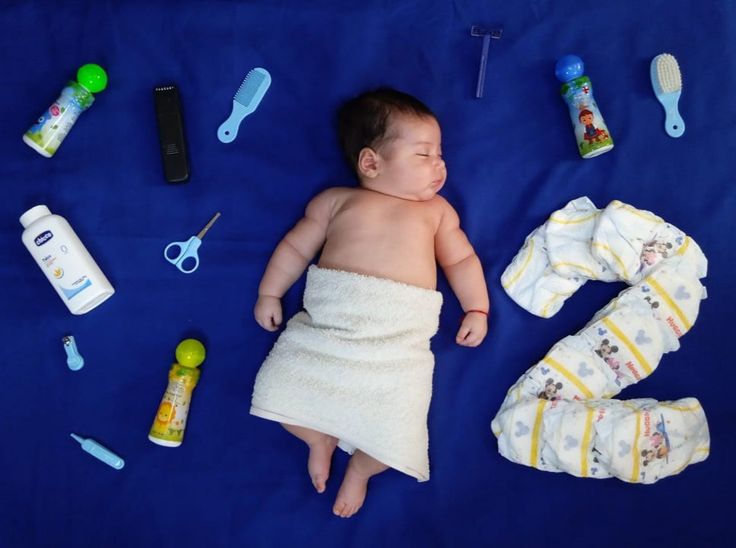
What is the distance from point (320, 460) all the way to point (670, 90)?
1.14 meters

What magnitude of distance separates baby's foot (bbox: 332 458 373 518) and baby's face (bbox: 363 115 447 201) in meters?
0.60

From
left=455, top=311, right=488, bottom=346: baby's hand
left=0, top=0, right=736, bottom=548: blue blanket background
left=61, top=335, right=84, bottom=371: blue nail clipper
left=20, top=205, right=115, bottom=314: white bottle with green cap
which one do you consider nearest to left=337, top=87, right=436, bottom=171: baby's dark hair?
left=0, top=0, right=736, bottom=548: blue blanket background

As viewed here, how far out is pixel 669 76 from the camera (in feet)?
5.12

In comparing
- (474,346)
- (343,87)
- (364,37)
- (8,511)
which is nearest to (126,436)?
(8,511)

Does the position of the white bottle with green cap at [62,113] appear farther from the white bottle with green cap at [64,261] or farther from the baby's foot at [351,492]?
the baby's foot at [351,492]

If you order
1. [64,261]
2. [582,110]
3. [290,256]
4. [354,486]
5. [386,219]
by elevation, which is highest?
[582,110]

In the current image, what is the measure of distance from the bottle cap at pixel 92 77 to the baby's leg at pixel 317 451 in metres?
0.92

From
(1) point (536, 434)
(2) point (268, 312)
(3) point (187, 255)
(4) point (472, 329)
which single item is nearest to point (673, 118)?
(4) point (472, 329)

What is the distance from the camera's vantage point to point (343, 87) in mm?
1641

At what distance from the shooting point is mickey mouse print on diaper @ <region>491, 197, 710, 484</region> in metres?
1.37

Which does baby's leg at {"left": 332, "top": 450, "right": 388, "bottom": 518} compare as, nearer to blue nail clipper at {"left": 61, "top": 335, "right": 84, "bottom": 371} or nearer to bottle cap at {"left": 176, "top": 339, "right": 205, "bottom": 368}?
bottle cap at {"left": 176, "top": 339, "right": 205, "bottom": 368}

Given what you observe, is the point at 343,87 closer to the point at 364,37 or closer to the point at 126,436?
the point at 364,37

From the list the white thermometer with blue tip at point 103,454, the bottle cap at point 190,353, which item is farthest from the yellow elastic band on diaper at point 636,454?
the white thermometer with blue tip at point 103,454

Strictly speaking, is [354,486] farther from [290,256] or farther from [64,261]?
[64,261]
